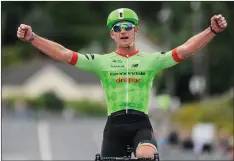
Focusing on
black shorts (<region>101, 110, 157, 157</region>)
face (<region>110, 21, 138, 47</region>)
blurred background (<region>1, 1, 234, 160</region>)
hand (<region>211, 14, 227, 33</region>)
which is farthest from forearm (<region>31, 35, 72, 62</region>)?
blurred background (<region>1, 1, 234, 160</region>)

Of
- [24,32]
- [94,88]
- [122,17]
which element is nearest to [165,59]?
[122,17]

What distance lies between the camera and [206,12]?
55688mm

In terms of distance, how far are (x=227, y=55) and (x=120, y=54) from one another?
5599 centimetres

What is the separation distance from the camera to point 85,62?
8117 millimetres

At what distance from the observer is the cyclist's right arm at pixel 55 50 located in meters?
7.86

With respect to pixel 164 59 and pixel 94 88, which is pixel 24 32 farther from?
pixel 94 88

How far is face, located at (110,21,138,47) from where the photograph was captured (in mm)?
8023

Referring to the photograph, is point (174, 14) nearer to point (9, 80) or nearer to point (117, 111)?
point (9, 80)

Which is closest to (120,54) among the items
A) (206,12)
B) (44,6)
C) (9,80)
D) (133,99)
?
(133,99)

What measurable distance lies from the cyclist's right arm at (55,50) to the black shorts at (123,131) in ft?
2.02

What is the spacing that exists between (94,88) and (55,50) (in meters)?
84.7

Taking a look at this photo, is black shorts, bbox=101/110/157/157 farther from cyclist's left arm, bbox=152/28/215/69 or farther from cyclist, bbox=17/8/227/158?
cyclist's left arm, bbox=152/28/215/69

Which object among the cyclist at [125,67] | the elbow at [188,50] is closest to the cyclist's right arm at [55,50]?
the cyclist at [125,67]

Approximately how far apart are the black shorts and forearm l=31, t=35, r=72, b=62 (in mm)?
792
